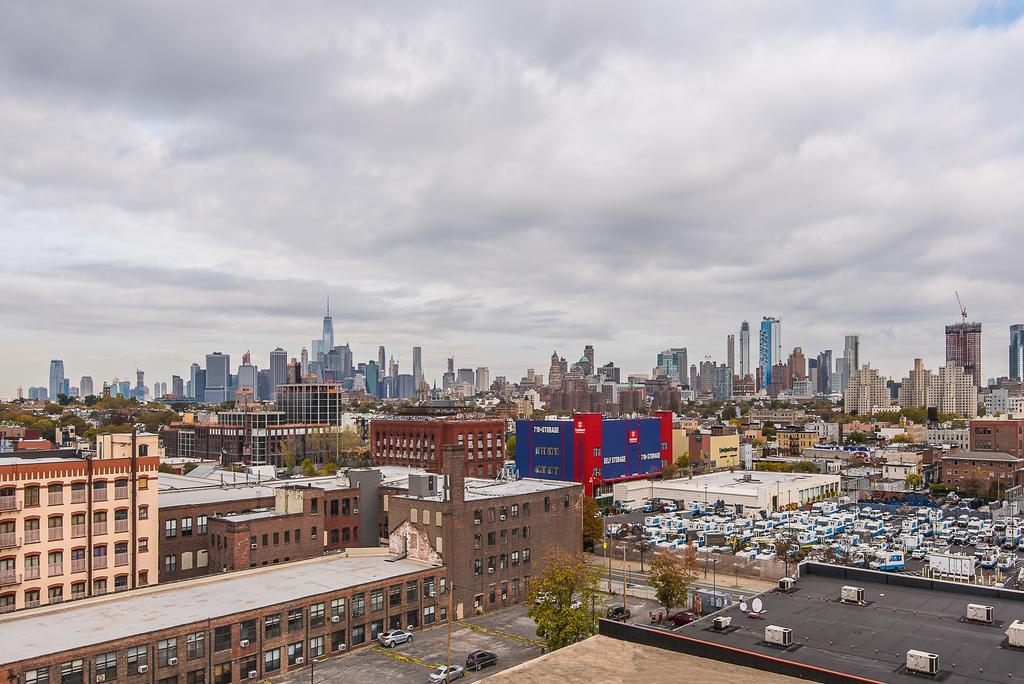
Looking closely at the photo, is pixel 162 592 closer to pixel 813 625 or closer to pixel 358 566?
pixel 358 566

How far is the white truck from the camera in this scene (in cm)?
7119

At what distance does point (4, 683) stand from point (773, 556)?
69.7 m

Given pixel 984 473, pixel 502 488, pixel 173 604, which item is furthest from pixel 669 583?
pixel 984 473

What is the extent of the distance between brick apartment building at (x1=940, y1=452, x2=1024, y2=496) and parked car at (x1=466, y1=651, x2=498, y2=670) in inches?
4466

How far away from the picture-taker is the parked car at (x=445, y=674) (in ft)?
145

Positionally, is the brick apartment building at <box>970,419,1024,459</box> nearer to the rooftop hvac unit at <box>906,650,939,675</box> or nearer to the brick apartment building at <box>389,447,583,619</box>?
the brick apartment building at <box>389,447,583,619</box>

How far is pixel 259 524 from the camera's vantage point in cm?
5994

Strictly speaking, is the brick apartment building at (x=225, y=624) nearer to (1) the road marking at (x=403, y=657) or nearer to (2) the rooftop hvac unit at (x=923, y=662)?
(1) the road marking at (x=403, y=657)

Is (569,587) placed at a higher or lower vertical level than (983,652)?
lower

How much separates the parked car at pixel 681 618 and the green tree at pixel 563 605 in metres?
8.23

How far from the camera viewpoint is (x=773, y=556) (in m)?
81.8

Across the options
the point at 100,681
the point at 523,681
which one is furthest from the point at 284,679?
the point at 523,681

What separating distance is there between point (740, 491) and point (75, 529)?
304 ft

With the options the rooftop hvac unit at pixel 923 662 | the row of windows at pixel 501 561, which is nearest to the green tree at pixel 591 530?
the row of windows at pixel 501 561
